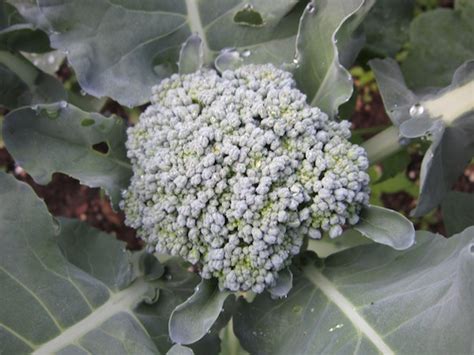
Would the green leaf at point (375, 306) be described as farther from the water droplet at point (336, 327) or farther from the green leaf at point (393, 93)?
the green leaf at point (393, 93)

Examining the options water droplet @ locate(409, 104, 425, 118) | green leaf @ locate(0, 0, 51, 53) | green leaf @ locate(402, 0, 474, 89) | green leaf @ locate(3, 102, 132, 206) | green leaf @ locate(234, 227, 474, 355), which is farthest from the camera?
green leaf @ locate(402, 0, 474, 89)

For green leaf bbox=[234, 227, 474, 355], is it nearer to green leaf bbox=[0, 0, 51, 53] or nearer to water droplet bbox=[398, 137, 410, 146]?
water droplet bbox=[398, 137, 410, 146]

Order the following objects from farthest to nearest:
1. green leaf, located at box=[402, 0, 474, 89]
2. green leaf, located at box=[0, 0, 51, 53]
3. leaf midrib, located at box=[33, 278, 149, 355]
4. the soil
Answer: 1. the soil
2. green leaf, located at box=[402, 0, 474, 89]
3. green leaf, located at box=[0, 0, 51, 53]
4. leaf midrib, located at box=[33, 278, 149, 355]

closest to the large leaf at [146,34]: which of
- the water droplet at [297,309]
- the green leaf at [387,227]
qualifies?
the green leaf at [387,227]

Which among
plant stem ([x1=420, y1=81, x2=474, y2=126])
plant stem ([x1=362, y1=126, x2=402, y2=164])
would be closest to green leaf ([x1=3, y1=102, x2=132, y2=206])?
plant stem ([x1=362, y1=126, x2=402, y2=164])

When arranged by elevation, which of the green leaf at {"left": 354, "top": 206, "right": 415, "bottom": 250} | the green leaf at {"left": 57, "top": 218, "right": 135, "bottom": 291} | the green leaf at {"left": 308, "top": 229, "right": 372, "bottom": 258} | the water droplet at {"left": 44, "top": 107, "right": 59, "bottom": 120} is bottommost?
the green leaf at {"left": 308, "top": 229, "right": 372, "bottom": 258}

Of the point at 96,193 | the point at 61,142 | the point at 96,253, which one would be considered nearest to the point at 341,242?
the point at 96,253
